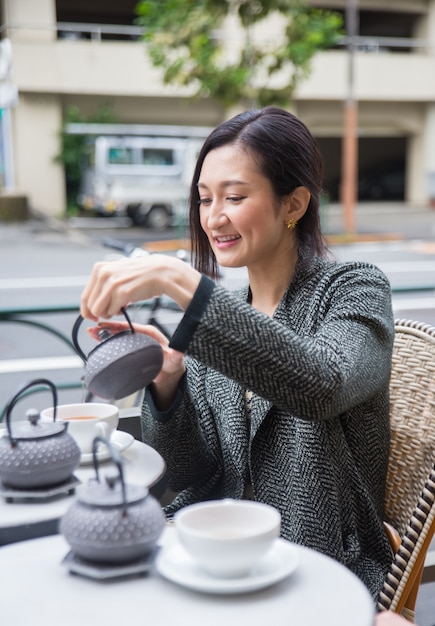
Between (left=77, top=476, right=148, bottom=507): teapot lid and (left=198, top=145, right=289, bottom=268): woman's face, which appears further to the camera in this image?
(left=198, top=145, right=289, bottom=268): woman's face

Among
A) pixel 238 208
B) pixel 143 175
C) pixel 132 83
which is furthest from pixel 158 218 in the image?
pixel 238 208

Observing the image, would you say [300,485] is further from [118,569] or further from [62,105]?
[62,105]

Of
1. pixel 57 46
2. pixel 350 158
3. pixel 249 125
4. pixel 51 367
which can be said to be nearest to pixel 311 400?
pixel 249 125

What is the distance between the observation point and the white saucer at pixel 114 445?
166 centimetres

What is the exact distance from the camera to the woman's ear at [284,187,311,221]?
1.89 metres

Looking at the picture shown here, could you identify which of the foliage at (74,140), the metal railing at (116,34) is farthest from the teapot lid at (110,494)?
the foliage at (74,140)

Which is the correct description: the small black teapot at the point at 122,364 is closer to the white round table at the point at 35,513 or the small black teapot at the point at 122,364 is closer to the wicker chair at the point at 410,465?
the white round table at the point at 35,513

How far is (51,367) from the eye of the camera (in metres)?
6.49

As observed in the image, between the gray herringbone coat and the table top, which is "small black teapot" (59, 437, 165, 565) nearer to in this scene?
the table top

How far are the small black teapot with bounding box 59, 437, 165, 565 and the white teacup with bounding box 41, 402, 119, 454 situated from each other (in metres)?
0.38

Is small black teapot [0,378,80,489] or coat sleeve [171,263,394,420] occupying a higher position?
coat sleeve [171,263,394,420]

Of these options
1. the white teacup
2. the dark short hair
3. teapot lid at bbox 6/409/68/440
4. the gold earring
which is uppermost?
the dark short hair

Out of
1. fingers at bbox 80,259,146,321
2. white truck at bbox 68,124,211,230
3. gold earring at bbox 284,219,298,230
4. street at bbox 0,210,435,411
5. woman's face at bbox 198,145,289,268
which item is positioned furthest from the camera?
white truck at bbox 68,124,211,230

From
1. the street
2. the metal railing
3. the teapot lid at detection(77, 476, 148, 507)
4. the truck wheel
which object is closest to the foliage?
the street
